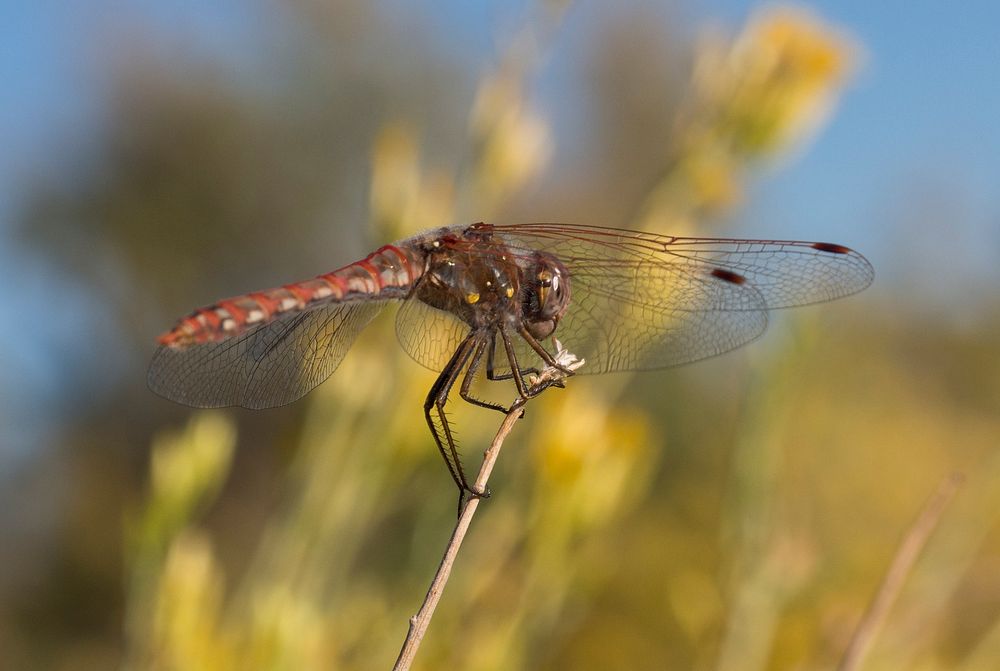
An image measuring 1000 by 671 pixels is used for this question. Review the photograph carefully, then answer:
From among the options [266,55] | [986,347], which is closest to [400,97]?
[266,55]

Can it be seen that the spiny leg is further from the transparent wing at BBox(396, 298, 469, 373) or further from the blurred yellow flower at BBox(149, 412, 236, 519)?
the blurred yellow flower at BBox(149, 412, 236, 519)

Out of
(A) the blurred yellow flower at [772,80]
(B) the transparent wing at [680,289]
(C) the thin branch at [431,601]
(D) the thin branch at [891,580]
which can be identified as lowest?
(C) the thin branch at [431,601]

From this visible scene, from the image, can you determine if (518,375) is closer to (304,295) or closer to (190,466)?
(304,295)

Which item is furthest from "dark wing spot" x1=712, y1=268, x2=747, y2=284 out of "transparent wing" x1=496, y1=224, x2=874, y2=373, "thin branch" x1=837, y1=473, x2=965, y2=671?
"thin branch" x1=837, y1=473, x2=965, y2=671

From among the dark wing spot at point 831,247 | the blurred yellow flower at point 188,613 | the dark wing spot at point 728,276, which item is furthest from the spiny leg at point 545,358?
the blurred yellow flower at point 188,613

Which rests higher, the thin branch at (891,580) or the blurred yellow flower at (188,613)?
the thin branch at (891,580)

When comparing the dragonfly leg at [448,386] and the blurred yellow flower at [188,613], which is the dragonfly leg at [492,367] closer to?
the dragonfly leg at [448,386]

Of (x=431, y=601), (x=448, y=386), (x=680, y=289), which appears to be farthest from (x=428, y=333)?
(x=431, y=601)
